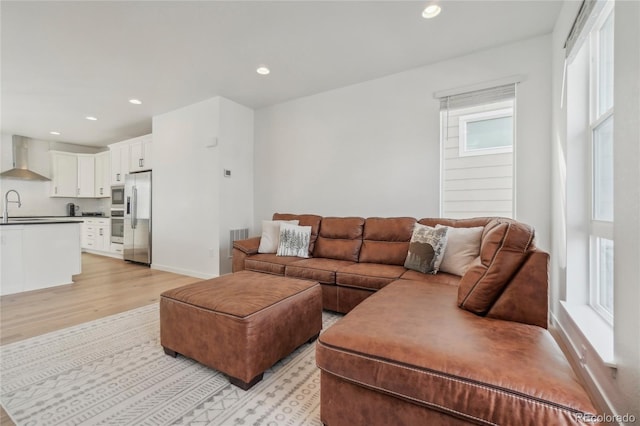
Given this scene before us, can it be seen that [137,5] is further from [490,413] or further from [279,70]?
[490,413]

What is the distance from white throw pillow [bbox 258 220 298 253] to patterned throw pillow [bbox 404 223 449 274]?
5.13 ft

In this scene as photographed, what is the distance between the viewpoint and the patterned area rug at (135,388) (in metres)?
1.33

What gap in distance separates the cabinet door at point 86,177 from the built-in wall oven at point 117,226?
5.00 feet

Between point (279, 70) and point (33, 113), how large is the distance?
14.9 feet

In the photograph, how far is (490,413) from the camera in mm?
862

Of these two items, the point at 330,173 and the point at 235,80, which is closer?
the point at 235,80

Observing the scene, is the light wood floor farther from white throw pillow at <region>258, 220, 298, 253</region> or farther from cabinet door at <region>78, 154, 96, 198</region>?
cabinet door at <region>78, 154, 96, 198</region>

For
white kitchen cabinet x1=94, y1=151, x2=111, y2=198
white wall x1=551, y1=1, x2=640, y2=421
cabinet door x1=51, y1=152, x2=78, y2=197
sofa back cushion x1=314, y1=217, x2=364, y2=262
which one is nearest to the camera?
white wall x1=551, y1=1, x2=640, y2=421

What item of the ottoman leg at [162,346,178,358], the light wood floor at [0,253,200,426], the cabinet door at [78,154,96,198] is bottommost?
the light wood floor at [0,253,200,426]

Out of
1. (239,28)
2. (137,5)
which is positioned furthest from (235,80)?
(137,5)

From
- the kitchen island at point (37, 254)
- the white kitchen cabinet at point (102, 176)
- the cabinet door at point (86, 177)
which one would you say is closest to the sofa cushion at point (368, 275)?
the kitchen island at point (37, 254)

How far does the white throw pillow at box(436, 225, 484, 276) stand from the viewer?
2.27 m

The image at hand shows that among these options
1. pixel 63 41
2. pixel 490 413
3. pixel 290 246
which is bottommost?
pixel 490 413

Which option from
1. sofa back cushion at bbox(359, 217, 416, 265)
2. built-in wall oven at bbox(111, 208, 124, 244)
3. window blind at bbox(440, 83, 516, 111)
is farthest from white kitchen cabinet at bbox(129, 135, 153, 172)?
window blind at bbox(440, 83, 516, 111)
